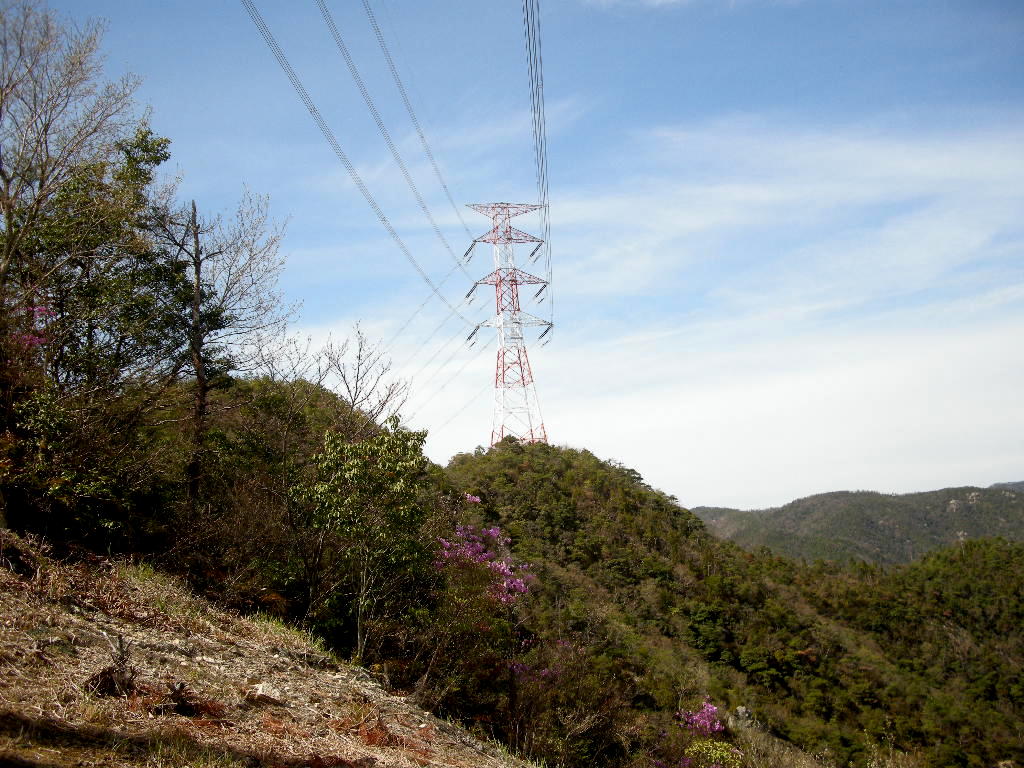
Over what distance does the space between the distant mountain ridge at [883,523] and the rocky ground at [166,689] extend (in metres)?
128

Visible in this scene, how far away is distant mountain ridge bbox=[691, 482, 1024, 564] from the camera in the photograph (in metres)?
133

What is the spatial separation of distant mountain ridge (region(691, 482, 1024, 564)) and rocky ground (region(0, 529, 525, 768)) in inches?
5057

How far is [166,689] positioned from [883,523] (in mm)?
176531

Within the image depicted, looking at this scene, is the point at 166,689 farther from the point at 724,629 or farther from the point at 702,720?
the point at 724,629

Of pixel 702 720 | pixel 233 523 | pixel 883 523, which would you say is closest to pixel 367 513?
pixel 233 523

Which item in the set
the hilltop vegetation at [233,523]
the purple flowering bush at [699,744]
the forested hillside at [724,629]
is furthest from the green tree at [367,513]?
the forested hillside at [724,629]

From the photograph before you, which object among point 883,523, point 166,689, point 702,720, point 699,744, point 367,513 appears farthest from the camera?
point 883,523

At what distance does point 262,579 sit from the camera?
11086 mm

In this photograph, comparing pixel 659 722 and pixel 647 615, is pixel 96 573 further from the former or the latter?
pixel 647 615

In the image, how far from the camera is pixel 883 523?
153m

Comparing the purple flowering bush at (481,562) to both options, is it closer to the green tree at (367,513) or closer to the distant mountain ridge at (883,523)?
the green tree at (367,513)

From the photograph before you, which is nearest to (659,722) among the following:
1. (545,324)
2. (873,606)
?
(545,324)

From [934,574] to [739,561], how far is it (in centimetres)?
2678

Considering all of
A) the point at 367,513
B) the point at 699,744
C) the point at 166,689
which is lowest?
the point at 699,744
